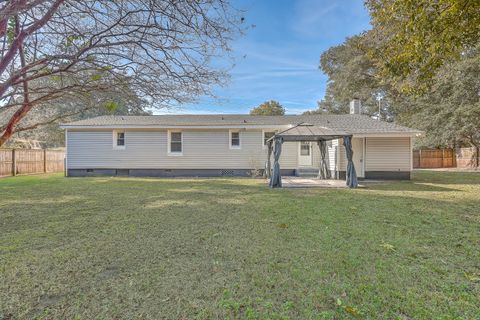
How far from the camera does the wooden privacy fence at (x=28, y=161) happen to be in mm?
Answer: 15109

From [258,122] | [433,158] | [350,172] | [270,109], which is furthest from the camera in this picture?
[270,109]

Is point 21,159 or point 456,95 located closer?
point 21,159

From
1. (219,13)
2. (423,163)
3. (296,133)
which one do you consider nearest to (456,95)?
(423,163)

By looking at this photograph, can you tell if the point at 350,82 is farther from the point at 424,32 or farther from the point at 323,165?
the point at 424,32

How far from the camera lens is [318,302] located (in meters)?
2.53

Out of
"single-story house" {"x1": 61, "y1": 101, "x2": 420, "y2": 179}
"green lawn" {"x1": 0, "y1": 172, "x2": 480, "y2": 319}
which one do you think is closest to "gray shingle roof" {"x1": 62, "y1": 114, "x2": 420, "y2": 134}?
"single-story house" {"x1": 61, "y1": 101, "x2": 420, "y2": 179}

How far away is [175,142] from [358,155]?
9692 mm

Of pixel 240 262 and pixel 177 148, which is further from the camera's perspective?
pixel 177 148

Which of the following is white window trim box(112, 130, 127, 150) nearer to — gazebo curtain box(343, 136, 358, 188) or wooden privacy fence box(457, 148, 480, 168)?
gazebo curtain box(343, 136, 358, 188)

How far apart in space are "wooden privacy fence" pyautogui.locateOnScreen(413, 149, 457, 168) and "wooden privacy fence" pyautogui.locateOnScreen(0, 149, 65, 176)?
98.2 ft

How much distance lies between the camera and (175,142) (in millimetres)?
15414

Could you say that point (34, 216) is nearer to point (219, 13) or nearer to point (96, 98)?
point (96, 98)

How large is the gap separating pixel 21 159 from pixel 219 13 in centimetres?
1763

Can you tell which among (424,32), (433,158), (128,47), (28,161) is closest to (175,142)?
(28,161)
